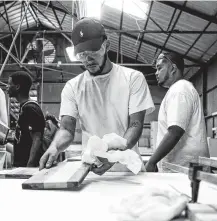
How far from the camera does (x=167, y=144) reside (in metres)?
2.22

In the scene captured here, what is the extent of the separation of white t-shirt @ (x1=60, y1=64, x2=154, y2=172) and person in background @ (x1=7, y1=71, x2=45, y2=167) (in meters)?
0.77

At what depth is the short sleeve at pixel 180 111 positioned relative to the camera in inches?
87.9

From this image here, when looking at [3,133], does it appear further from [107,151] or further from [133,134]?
[107,151]

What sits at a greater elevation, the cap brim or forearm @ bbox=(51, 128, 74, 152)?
the cap brim

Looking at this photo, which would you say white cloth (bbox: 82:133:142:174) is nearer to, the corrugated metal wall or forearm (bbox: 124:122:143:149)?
forearm (bbox: 124:122:143:149)

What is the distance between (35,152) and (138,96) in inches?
46.6

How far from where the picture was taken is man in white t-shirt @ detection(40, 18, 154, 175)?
6.12 feet

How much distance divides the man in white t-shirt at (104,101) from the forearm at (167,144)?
12.7 inches

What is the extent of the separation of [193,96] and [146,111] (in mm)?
529

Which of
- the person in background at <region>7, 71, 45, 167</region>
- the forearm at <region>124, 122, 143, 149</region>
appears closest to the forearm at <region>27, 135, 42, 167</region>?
the person in background at <region>7, 71, 45, 167</region>

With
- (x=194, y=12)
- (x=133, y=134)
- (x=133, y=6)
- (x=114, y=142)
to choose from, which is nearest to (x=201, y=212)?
(x=114, y=142)

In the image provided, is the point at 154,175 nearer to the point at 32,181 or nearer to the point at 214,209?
the point at 32,181

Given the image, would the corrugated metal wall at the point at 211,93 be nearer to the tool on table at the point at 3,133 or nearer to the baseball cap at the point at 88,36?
the tool on table at the point at 3,133

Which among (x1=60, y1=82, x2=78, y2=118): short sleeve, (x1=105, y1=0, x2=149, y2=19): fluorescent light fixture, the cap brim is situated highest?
(x1=105, y1=0, x2=149, y2=19): fluorescent light fixture
